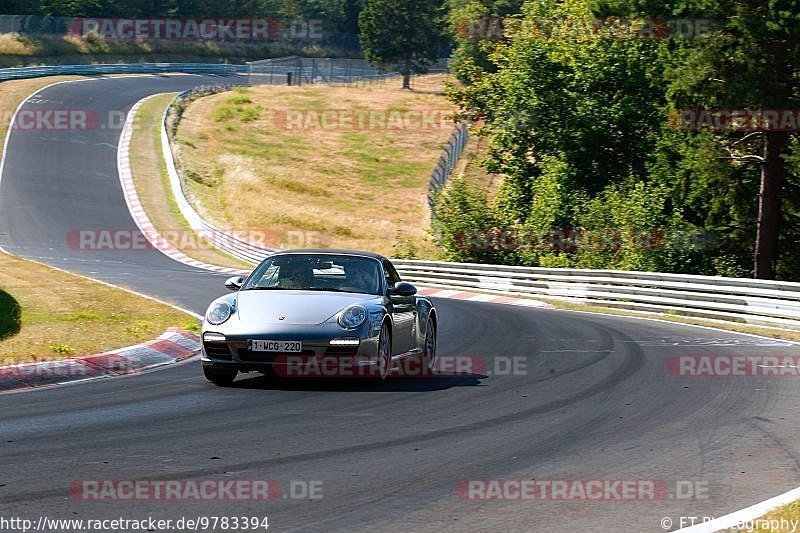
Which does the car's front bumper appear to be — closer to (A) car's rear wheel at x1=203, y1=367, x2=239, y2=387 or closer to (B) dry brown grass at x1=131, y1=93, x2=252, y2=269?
(A) car's rear wheel at x1=203, y1=367, x2=239, y2=387

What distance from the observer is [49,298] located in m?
19.5

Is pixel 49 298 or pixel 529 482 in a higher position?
pixel 529 482

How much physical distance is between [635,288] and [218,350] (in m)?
17.1

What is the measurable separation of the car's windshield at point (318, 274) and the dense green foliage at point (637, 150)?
20.0 meters

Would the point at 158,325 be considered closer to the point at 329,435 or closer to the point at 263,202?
the point at 329,435

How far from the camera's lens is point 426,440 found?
8344 millimetres

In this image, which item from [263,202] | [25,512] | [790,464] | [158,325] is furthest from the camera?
[263,202]

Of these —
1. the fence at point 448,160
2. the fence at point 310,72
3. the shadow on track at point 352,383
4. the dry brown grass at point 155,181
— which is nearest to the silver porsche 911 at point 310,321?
the shadow on track at point 352,383

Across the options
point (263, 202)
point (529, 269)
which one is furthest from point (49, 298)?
point (263, 202)

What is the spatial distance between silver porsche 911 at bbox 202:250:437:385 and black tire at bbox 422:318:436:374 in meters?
0.88

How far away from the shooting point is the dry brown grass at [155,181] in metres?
40.7

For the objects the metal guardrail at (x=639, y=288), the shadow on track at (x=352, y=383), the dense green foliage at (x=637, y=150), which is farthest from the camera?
the dense green foliage at (x=637, y=150)

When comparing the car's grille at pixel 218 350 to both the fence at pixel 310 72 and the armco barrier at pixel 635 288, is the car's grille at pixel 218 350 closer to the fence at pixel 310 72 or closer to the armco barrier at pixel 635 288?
the armco barrier at pixel 635 288

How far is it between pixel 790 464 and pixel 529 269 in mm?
22348
